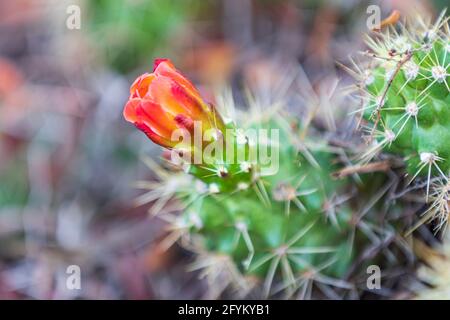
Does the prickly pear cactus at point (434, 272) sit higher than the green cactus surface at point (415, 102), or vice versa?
the green cactus surface at point (415, 102)

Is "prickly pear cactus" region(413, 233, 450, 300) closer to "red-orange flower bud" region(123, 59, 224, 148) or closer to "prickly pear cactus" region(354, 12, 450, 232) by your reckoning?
"prickly pear cactus" region(354, 12, 450, 232)

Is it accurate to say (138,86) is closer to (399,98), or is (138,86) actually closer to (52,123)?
(399,98)

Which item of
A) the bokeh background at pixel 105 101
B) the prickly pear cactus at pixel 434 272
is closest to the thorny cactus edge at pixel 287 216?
the prickly pear cactus at pixel 434 272

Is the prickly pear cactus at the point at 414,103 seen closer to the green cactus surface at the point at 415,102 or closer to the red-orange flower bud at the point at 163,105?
the green cactus surface at the point at 415,102

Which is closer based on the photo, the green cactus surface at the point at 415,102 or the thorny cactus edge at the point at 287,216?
the green cactus surface at the point at 415,102

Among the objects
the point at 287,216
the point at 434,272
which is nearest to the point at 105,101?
the point at 287,216

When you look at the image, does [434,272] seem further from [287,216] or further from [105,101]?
[105,101]
